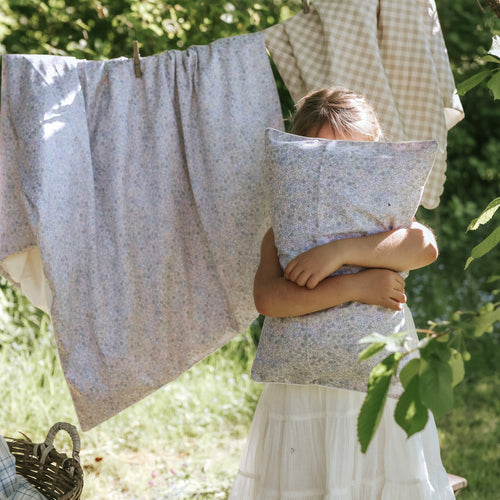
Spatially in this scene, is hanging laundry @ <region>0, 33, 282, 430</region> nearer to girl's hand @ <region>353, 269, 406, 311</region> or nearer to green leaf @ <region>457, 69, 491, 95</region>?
girl's hand @ <region>353, 269, 406, 311</region>

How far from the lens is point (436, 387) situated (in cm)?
81

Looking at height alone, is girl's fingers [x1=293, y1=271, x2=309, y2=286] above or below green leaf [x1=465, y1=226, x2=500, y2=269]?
below

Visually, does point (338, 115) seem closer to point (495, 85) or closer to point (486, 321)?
point (495, 85)

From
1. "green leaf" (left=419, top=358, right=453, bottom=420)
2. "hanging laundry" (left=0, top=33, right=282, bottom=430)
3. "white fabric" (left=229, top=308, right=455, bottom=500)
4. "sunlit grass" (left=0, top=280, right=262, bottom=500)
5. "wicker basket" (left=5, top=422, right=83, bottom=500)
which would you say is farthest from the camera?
"sunlit grass" (left=0, top=280, right=262, bottom=500)

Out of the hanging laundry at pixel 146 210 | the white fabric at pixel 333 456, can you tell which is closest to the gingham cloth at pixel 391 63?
the hanging laundry at pixel 146 210

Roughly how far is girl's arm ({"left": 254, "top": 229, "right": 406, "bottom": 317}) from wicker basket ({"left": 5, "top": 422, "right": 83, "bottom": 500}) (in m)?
0.62

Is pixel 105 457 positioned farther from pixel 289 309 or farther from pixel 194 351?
pixel 289 309

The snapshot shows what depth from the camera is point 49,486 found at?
1875mm

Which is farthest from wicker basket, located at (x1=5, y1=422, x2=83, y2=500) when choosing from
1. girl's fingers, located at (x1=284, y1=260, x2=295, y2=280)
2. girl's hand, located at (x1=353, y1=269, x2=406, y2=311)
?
girl's hand, located at (x1=353, y1=269, x2=406, y2=311)

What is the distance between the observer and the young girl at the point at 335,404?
1557 mm

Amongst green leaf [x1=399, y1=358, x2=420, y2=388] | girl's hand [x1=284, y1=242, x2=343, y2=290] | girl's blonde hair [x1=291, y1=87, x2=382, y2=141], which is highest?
green leaf [x1=399, y1=358, x2=420, y2=388]

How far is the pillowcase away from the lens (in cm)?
155

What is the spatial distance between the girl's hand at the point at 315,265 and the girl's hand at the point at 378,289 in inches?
2.6

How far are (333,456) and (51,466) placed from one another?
2.39ft
